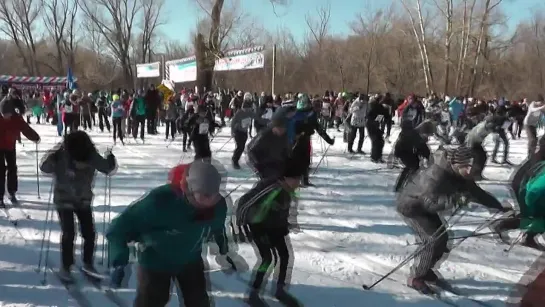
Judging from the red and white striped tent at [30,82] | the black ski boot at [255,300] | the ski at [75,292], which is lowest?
the ski at [75,292]

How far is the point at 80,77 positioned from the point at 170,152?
3843 cm

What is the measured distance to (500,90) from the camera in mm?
41562

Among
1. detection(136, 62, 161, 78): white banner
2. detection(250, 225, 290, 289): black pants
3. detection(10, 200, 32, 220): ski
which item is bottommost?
detection(10, 200, 32, 220): ski

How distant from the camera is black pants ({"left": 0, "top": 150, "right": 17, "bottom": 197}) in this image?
642 cm

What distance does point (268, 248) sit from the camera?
3889 millimetres

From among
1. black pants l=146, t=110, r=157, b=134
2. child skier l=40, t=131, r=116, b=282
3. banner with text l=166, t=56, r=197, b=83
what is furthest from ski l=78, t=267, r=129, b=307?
banner with text l=166, t=56, r=197, b=83

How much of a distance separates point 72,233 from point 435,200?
3.07m

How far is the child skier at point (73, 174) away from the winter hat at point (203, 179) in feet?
5.88

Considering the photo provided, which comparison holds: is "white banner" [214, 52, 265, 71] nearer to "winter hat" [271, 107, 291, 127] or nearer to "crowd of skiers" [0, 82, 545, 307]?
"crowd of skiers" [0, 82, 545, 307]

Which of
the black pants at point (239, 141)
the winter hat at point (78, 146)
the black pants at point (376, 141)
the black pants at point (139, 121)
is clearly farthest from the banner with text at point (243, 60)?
the winter hat at point (78, 146)

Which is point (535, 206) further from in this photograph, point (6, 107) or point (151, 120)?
point (151, 120)

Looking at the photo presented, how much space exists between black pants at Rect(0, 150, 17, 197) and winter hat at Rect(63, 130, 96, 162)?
111 inches

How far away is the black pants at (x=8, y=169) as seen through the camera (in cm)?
642

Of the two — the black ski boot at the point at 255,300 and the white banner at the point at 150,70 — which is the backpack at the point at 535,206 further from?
the white banner at the point at 150,70
